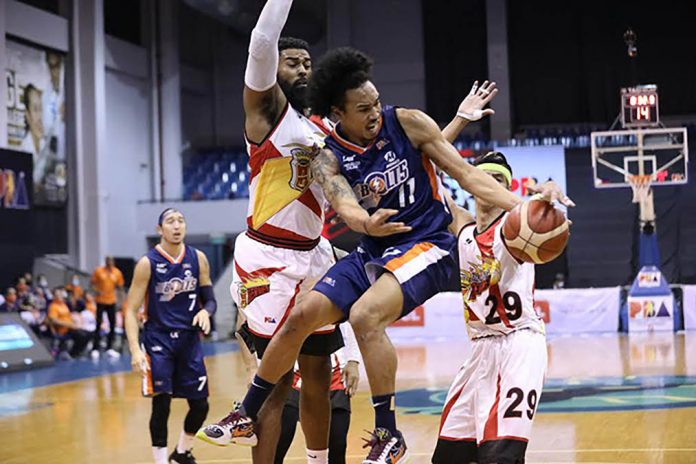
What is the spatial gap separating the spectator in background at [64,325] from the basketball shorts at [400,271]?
15873mm

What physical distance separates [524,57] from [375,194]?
2454cm

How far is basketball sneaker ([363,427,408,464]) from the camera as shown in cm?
453

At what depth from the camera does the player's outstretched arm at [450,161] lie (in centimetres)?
480

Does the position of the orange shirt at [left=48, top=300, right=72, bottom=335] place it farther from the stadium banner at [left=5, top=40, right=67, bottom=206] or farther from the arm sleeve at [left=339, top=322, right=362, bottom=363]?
the arm sleeve at [left=339, top=322, right=362, bottom=363]

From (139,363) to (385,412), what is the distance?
12.4ft

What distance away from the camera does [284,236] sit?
5.46 m

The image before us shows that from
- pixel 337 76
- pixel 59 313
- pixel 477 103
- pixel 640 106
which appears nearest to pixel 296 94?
pixel 337 76

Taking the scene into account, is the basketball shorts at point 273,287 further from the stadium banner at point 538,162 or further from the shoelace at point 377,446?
the stadium banner at point 538,162

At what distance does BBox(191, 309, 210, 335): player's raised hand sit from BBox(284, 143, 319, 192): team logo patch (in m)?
3.09

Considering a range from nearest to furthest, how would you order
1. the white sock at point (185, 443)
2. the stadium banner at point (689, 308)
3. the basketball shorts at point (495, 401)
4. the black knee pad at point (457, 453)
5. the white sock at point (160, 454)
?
the basketball shorts at point (495, 401), the black knee pad at point (457, 453), the white sock at point (160, 454), the white sock at point (185, 443), the stadium banner at point (689, 308)

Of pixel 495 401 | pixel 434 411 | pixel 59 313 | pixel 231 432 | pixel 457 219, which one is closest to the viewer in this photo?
pixel 231 432

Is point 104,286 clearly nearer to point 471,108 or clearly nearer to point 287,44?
point 287,44

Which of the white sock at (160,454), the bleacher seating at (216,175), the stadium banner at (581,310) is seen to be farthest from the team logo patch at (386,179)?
the bleacher seating at (216,175)

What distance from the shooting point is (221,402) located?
470 inches
